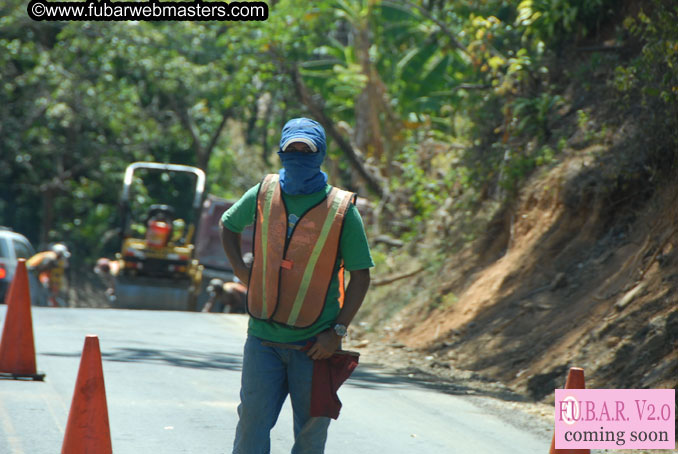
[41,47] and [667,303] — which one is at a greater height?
[41,47]

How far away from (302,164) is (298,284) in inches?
21.6

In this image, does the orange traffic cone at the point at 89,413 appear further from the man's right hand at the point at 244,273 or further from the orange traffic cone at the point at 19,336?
the orange traffic cone at the point at 19,336

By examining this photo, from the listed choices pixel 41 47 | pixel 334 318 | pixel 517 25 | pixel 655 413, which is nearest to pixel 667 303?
pixel 655 413

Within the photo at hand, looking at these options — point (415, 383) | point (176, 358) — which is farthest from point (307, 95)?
point (415, 383)

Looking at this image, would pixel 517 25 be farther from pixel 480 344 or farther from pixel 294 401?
pixel 294 401

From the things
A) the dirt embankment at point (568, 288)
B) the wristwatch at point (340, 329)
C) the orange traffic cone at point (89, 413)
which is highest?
the dirt embankment at point (568, 288)

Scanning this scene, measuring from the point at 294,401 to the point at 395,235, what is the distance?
49.5 feet

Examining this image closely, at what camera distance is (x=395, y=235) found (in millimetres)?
19719

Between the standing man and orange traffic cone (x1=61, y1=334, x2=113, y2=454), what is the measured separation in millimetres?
1006

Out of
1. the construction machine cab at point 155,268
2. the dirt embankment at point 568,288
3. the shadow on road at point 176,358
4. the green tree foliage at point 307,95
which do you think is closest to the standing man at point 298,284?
the dirt embankment at point 568,288

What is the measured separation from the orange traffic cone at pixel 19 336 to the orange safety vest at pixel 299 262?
4.59 metres

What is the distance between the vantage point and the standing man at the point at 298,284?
4.55 meters

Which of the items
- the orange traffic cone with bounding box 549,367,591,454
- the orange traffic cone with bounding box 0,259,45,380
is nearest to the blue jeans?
the orange traffic cone with bounding box 549,367,591,454

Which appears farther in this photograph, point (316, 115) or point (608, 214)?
point (316, 115)
